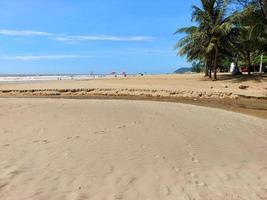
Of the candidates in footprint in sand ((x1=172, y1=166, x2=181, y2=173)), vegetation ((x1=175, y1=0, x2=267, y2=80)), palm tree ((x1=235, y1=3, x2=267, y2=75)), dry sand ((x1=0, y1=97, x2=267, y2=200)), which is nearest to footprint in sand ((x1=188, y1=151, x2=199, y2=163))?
dry sand ((x1=0, y1=97, x2=267, y2=200))

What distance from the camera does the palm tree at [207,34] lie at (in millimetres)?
31359

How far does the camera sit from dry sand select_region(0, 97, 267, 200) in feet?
17.9

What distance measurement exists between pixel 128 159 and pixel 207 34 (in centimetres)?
2667

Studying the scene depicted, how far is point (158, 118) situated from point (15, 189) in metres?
6.82

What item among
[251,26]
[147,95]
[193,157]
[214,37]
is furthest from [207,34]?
[193,157]

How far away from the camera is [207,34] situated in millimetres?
32219

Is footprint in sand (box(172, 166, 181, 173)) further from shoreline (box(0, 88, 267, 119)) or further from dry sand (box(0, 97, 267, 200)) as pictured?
shoreline (box(0, 88, 267, 119))

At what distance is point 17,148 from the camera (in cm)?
736

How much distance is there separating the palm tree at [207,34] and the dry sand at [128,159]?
21.1 meters

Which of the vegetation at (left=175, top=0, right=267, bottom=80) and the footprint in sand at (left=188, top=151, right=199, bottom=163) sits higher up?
the vegetation at (left=175, top=0, right=267, bottom=80)

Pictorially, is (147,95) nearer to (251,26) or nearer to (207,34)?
(251,26)

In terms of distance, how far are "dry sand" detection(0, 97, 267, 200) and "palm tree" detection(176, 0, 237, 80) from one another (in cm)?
2107

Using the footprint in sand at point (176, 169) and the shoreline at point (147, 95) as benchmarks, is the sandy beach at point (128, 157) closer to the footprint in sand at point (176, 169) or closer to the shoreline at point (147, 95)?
the footprint in sand at point (176, 169)

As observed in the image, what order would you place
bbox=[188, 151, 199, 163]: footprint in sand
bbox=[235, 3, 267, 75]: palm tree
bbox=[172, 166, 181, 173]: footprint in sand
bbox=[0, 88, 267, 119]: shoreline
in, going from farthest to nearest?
1. bbox=[235, 3, 267, 75]: palm tree
2. bbox=[0, 88, 267, 119]: shoreline
3. bbox=[188, 151, 199, 163]: footprint in sand
4. bbox=[172, 166, 181, 173]: footprint in sand
